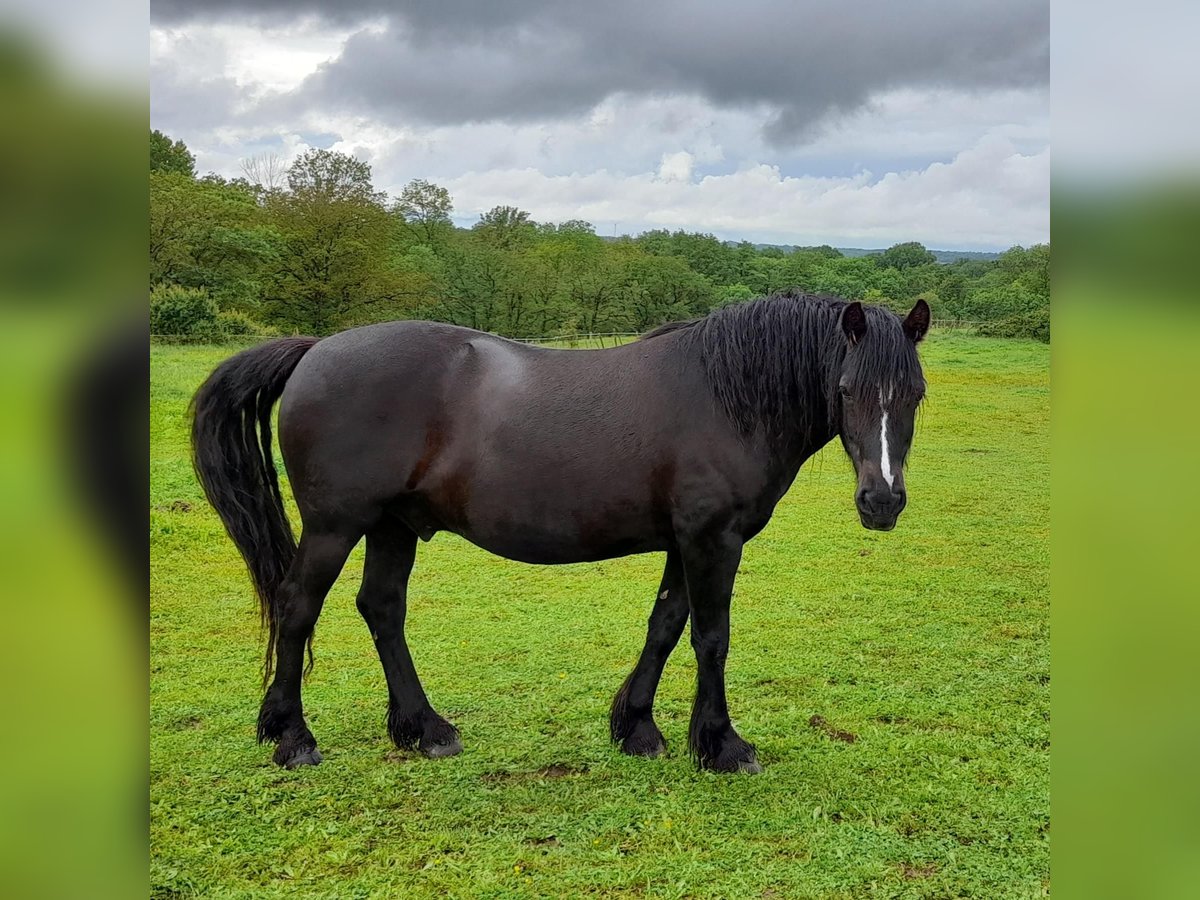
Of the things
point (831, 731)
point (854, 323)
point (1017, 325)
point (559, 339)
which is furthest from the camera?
point (1017, 325)

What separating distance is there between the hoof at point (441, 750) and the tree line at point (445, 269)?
8135 millimetres

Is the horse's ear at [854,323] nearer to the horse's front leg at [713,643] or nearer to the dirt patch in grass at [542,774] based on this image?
the horse's front leg at [713,643]

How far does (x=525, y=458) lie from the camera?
4.07 metres

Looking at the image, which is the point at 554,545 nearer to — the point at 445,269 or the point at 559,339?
the point at 559,339

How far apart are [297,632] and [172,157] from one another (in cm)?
2749

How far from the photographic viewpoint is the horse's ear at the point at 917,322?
12.1 ft

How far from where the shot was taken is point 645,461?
159 inches

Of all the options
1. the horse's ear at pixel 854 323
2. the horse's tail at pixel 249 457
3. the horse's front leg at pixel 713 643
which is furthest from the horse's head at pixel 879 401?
the horse's tail at pixel 249 457

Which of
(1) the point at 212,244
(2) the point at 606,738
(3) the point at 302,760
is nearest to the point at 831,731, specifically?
(2) the point at 606,738

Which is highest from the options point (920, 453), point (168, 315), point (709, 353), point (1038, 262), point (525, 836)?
point (1038, 262)
